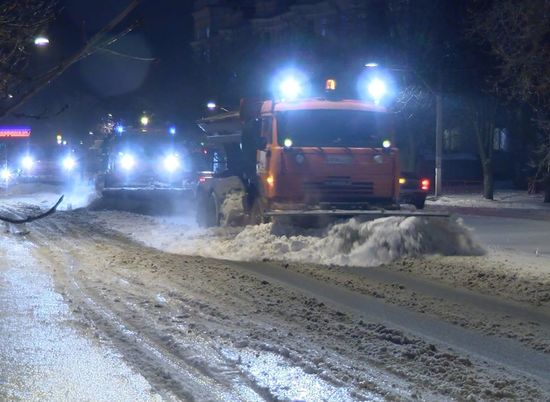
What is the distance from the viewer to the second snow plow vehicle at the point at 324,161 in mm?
15953

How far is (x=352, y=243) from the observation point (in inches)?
579

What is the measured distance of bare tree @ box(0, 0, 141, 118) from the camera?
7.04m

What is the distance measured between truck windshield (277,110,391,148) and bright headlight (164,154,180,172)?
15246 millimetres

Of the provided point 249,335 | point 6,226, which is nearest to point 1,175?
point 6,226

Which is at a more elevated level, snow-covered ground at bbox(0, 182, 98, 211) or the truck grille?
the truck grille

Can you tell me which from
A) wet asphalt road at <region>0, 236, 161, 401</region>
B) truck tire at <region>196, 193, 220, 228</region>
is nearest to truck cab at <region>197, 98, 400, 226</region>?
truck tire at <region>196, 193, 220, 228</region>

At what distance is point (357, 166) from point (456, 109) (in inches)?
830

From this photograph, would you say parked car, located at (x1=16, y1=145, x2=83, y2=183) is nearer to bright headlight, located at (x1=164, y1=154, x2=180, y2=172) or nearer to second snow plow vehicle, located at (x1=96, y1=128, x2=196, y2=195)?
second snow plow vehicle, located at (x1=96, y1=128, x2=196, y2=195)

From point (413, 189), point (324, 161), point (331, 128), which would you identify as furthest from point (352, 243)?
point (413, 189)

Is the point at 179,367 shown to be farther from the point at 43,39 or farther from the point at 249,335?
the point at 43,39

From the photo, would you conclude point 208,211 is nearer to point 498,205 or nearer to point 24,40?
point 24,40

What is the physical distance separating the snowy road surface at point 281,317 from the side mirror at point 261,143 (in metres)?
1.71

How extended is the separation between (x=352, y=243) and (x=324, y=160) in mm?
2041

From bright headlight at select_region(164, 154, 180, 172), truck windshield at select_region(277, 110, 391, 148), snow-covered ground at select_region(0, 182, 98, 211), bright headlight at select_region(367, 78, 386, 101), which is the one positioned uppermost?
bright headlight at select_region(367, 78, 386, 101)
